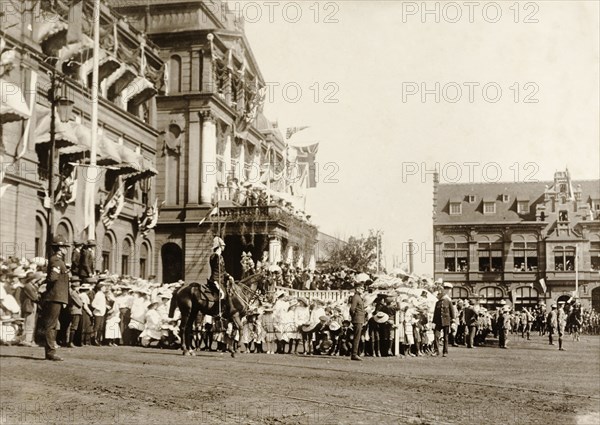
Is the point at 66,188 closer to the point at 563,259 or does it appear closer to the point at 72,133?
the point at 72,133

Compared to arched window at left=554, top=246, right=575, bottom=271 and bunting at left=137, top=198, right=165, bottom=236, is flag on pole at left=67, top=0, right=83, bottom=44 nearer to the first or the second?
bunting at left=137, top=198, right=165, bottom=236

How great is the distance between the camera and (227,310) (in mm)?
19859

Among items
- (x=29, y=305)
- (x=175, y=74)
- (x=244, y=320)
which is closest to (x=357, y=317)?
(x=244, y=320)

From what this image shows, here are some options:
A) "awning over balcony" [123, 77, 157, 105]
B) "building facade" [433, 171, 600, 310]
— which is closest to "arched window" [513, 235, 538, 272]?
"building facade" [433, 171, 600, 310]

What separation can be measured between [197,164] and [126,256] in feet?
28.4

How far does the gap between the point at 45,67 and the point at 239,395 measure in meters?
22.4

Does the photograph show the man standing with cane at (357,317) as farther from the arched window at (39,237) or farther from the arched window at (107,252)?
the arched window at (107,252)

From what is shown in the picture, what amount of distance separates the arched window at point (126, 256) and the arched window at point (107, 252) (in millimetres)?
1844

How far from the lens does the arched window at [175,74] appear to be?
48.2 meters

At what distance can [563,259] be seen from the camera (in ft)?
240

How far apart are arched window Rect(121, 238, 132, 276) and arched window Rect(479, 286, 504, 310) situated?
41801 mm

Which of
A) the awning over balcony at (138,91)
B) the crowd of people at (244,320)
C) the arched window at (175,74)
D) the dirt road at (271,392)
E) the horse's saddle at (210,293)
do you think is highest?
the arched window at (175,74)

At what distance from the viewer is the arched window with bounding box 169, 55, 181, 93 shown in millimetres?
48188

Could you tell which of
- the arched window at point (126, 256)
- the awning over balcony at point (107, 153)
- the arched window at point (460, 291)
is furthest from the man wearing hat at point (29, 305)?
the arched window at point (460, 291)
